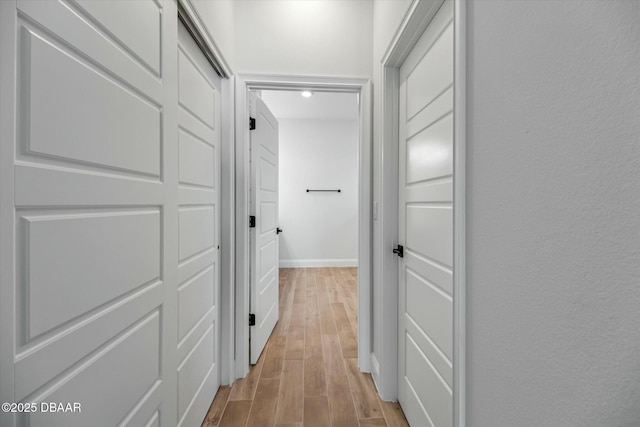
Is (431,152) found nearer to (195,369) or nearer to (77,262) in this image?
(77,262)

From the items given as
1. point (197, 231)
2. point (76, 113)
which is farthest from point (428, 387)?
point (76, 113)

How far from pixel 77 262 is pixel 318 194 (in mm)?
4144

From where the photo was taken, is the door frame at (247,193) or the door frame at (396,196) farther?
the door frame at (247,193)

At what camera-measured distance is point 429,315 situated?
1.16 meters

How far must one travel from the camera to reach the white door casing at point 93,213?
0.50m

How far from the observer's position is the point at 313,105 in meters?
4.01

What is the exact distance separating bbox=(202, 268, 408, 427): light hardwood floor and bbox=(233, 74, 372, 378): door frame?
15 centimetres

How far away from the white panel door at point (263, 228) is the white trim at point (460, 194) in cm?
141

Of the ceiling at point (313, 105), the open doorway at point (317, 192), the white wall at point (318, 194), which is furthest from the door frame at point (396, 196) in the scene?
Answer: the white wall at point (318, 194)

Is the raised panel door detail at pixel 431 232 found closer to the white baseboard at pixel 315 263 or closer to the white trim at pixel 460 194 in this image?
the white trim at pixel 460 194

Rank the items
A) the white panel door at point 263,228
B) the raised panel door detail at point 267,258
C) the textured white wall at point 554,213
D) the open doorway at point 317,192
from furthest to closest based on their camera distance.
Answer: the open doorway at point 317,192
the raised panel door detail at point 267,258
the white panel door at point 263,228
the textured white wall at point 554,213

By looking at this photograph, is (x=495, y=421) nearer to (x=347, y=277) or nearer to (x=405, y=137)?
(x=405, y=137)

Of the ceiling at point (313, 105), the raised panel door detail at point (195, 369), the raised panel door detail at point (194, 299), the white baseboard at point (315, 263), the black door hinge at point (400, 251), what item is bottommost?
the white baseboard at point (315, 263)

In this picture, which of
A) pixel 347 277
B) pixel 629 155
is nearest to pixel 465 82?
pixel 629 155
